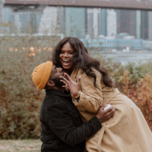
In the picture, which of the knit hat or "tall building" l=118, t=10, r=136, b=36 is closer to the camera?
the knit hat

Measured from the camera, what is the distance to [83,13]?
1285 centimetres

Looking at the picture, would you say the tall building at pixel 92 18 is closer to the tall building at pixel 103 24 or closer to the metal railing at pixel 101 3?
the tall building at pixel 103 24

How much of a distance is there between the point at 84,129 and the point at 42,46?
4.47 meters

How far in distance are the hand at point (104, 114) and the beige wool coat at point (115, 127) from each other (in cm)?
3

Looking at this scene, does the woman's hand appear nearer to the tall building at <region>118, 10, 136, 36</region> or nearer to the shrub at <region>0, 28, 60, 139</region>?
the shrub at <region>0, 28, 60, 139</region>

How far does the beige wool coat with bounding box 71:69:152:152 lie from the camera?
1.91 meters

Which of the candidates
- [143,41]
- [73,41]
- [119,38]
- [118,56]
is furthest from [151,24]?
[73,41]

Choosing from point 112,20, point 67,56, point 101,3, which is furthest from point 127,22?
point 67,56

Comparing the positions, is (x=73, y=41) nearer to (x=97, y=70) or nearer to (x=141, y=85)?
(x=97, y=70)

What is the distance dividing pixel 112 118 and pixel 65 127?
45cm

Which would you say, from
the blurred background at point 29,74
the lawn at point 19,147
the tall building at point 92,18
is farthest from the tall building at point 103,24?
the lawn at point 19,147

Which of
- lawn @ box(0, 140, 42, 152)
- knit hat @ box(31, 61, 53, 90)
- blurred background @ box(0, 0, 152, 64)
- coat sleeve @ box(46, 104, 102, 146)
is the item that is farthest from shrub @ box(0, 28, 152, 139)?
blurred background @ box(0, 0, 152, 64)

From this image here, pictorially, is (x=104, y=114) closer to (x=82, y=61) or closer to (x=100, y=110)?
(x=100, y=110)

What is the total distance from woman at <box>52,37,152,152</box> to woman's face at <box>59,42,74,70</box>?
2.8 inches
